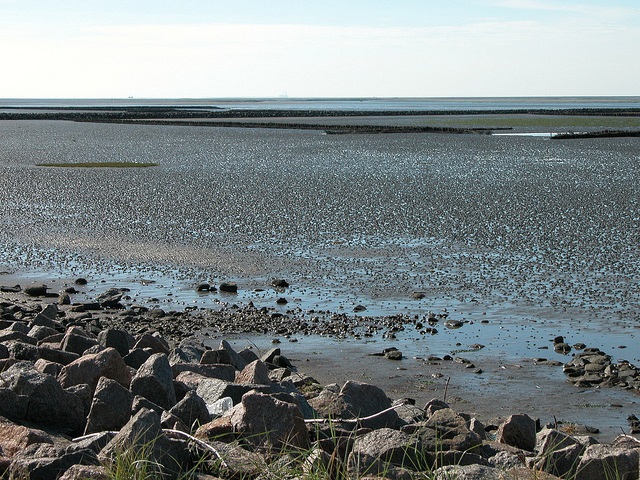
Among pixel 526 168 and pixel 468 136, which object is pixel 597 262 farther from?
pixel 468 136

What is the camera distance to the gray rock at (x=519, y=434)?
6.34 meters

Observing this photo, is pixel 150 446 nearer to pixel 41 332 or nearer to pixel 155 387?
pixel 155 387

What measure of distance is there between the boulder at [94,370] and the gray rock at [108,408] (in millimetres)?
809

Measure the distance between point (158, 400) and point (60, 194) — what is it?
763 inches

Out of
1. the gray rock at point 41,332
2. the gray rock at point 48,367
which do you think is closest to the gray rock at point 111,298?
the gray rock at point 41,332

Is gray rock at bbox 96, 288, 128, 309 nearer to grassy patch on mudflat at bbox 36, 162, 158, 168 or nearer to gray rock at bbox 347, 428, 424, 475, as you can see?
gray rock at bbox 347, 428, 424, 475

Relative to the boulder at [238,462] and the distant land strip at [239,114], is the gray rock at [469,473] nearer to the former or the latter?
the boulder at [238,462]

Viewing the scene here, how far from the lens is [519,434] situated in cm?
635

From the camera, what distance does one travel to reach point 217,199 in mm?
23031

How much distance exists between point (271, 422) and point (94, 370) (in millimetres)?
1940

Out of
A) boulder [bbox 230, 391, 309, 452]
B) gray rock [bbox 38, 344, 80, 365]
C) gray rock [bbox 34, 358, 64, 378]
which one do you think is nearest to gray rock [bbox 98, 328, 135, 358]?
gray rock [bbox 38, 344, 80, 365]

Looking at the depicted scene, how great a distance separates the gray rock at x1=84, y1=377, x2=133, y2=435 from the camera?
5754mm

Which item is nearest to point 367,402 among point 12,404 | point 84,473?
point 12,404

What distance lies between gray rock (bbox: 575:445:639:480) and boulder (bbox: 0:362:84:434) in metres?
3.28
